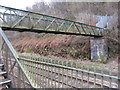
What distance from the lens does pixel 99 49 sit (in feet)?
38.8

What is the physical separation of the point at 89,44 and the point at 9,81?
1042 centimetres

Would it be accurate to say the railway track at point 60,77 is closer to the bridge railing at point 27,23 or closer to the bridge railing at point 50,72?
the bridge railing at point 50,72

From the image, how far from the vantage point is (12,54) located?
313cm

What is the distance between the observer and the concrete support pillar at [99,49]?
11616 millimetres

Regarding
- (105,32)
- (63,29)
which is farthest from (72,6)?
(63,29)

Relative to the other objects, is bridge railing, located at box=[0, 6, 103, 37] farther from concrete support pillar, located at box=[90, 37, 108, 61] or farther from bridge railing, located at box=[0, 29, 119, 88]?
bridge railing, located at box=[0, 29, 119, 88]

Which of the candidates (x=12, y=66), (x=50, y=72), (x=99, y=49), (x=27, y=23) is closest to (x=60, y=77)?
(x=50, y=72)

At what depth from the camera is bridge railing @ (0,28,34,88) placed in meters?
3.00

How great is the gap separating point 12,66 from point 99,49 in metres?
9.88

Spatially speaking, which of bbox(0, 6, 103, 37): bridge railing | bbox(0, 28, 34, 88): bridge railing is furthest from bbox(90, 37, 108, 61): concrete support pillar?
bbox(0, 28, 34, 88): bridge railing

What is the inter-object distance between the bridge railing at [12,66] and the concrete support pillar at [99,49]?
377 inches

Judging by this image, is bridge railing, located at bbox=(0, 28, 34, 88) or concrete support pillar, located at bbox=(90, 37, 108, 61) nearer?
bridge railing, located at bbox=(0, 28, 34, 88)

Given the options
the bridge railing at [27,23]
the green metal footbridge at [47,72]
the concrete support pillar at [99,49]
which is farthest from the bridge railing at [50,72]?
the concrete support pillar at [99,49]

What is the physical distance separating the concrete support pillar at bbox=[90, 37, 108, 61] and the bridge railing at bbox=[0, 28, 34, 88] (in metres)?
9.58
